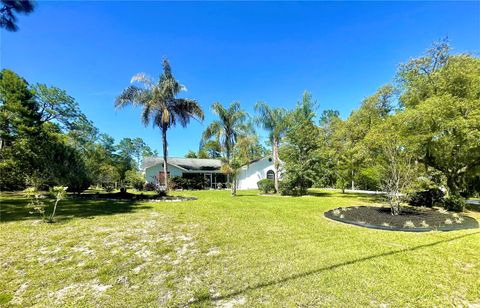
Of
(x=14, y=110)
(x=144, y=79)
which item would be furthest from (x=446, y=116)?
(x=14, y=110)

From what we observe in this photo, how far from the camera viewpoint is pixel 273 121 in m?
20.4

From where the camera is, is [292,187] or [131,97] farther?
[292,187]

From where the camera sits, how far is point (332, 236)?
19.0 feet

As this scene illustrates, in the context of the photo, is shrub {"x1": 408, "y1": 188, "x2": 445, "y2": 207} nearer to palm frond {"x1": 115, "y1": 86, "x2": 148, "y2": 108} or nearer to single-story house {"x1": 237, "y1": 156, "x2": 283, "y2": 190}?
single-story house {"x1": 237, "y1": 156, "x2": 283, "y2": 190}

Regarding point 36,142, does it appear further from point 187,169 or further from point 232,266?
point 232,266

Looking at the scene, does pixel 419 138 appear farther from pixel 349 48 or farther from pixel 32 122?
pixel 32 122

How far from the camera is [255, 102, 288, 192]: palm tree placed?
20.2 metres

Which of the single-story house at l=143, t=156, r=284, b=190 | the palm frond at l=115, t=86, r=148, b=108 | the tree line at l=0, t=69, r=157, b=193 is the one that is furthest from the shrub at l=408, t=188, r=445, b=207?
the tree line at l=0, t=69, r=157, b=193

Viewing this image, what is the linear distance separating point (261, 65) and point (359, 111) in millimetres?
8992

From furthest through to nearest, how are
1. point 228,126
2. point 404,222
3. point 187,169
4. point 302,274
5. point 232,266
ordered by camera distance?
point 187,169 → point 228,126 → point 404,222 → point 232,266 → point 302,274

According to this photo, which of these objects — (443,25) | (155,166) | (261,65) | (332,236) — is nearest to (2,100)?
(155,166)

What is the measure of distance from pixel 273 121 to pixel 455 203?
13.4 m

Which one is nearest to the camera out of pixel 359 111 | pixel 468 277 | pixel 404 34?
pixel 468 277

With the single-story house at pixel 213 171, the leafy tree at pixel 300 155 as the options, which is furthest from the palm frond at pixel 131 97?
the single-story house at pixel 213 171
